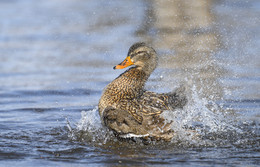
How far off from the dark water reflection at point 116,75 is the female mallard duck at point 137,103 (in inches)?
6.1

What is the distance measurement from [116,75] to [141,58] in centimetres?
263

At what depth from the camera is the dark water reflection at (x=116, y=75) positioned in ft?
18.2

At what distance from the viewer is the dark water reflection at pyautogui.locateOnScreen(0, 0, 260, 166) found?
5.54m

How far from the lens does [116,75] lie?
29.0 feet

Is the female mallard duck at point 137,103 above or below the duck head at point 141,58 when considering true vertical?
below

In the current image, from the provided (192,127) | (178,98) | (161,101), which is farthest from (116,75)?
(161,101)

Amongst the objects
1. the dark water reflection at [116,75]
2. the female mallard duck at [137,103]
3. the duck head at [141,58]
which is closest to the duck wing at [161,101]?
the female mallard duck at [137,103]

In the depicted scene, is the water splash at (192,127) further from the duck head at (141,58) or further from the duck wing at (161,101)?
the duck head at (141,58)

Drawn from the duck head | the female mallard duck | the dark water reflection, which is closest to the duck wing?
the female mallard duck

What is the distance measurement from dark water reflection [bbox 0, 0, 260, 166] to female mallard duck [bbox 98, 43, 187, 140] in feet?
0.51

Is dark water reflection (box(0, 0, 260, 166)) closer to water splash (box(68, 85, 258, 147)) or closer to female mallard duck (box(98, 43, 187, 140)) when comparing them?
water splash (box(68, 85, 258, 147))

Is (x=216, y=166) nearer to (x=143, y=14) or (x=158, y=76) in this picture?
(x=158, y=76)

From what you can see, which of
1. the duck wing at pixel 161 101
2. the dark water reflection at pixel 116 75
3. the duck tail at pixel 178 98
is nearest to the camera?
the dark water reflection at pixel 116 75

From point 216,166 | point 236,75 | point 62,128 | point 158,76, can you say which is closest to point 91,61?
point 158,76
